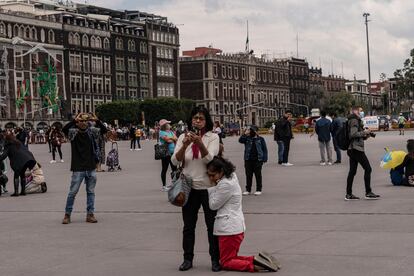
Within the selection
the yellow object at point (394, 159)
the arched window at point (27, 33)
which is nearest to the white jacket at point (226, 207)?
the yellow object at point (394, 159)

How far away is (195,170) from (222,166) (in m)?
0.34

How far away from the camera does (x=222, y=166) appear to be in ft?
26.9

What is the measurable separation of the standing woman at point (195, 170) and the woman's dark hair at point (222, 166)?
0.45ft

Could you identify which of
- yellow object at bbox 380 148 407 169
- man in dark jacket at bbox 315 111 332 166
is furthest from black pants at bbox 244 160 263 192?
man in dark jacket at bbox 315 111 332 166

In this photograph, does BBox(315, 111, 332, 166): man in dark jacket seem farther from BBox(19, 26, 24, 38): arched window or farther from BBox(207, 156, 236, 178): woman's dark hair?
BBox(19, 26, 24, 38): arched window

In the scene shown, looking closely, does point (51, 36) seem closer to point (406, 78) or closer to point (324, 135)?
point (406, 78)

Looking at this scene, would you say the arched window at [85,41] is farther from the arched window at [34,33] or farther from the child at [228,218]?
the child at [228,218]

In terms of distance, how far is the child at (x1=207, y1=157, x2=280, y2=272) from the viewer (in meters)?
8.11

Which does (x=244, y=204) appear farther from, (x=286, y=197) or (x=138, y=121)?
(x=138, y=121)

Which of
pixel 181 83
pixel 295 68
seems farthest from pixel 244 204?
pixel 295 68

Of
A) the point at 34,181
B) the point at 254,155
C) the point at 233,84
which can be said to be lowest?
the point at 34,181

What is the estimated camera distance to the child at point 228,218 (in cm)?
811

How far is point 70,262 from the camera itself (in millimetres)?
9031

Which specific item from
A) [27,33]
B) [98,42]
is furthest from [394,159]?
[98,42]
